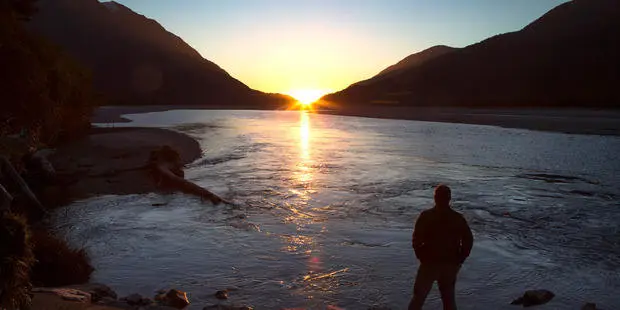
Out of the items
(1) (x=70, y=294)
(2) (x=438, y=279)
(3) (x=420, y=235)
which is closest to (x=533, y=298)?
(2) (x=438, y=279)

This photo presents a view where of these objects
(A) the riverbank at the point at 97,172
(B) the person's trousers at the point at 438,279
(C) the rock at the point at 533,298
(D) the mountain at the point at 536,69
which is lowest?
(C) the rock at the point at 533,298

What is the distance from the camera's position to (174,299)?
9.17m

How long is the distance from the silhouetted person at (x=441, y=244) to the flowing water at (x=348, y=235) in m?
2.15

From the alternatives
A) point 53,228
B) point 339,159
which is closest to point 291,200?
point 53,228

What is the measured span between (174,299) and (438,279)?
4.85 m

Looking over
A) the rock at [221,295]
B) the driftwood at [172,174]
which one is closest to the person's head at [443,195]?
the rock at [221,295]

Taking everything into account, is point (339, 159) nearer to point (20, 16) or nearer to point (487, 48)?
point (20, 16)

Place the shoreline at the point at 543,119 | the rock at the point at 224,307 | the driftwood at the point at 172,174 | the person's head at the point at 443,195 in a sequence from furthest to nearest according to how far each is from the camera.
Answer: the shoreline at the point at 543,119
the driftwood at the point at 172,174
the rock at the point at 224,307
the person's head at the point at 443,195

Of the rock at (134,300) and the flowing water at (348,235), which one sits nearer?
the rock at (134,300)

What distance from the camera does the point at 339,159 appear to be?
33.8m

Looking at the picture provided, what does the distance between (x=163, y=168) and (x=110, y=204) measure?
17.4ft

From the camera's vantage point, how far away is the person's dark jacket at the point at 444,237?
7.18 metres

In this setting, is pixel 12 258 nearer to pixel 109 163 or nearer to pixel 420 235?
pixel 420 235

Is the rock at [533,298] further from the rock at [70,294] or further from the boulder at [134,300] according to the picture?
the rock at [70,294]
